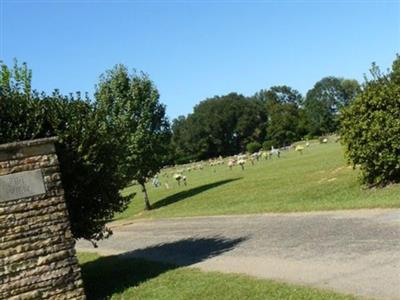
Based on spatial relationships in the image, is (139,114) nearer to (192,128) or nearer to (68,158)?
(68,158)

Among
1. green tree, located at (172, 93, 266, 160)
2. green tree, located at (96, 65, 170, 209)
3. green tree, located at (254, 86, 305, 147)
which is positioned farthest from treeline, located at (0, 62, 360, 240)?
green tree, located at (172, 93, 266, 160)

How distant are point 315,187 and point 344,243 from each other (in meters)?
11.6

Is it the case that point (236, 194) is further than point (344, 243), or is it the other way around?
point (236, 194)

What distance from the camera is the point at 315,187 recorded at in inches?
882

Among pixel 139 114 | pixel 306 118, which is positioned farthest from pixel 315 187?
pixel 306 118

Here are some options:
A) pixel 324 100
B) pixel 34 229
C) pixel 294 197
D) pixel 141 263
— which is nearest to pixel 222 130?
pixel 324 100

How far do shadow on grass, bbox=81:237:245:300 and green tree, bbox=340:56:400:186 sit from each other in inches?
221

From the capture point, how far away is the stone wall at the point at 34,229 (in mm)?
9898

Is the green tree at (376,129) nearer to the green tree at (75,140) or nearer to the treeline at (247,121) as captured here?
the green tree at (75,140)

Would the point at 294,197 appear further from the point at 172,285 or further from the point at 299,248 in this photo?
the point at 172,285

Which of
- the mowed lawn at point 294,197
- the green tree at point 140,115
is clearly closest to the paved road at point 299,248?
the mowed lawn at point 294,197

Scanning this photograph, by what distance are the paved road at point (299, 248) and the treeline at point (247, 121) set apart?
91.7 meters

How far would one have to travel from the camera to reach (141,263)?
14.0 m

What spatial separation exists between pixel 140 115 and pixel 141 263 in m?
19.8
